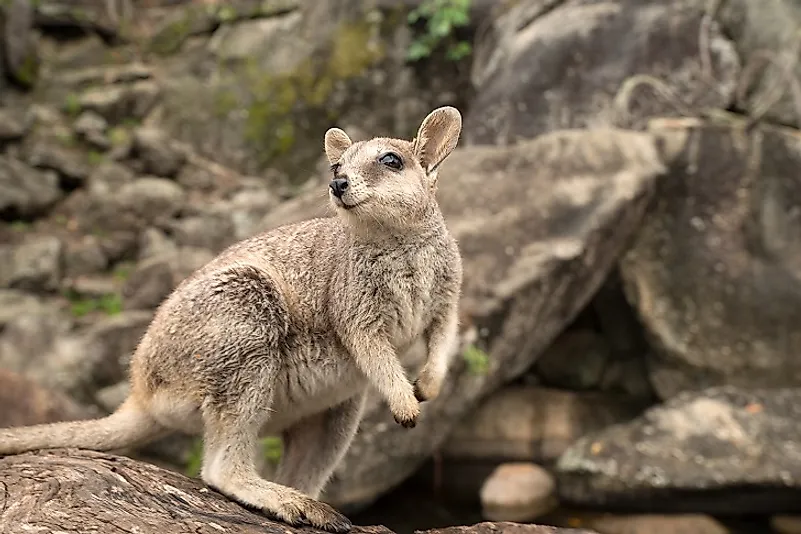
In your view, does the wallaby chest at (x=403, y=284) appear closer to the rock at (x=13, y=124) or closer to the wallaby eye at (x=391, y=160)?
the wallaby eye at (x=391, y=160)

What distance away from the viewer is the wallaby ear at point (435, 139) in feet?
12.7

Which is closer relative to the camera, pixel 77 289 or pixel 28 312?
pixel 28 312

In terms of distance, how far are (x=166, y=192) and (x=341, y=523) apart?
10633 millimetres

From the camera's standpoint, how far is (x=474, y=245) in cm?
827

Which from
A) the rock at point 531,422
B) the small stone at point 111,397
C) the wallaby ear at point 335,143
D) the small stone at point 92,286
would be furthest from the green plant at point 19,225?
the wallaby ear at point 335,143

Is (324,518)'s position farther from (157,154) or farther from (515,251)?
(157,154)

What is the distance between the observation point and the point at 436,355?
12.9ft

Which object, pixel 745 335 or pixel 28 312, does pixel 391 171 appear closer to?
pixel 745 335

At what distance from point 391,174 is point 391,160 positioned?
8 cm

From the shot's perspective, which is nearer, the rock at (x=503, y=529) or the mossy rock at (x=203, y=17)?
the rock at (x=503, y=529)

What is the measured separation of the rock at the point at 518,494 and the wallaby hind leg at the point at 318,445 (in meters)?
4.48

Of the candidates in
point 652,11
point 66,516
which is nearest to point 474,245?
point 652,11

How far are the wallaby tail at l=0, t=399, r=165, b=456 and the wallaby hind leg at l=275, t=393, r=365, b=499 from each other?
737 millimetres

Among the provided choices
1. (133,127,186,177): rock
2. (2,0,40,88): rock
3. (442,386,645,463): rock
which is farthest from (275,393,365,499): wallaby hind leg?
(2,0,40,88): rock
